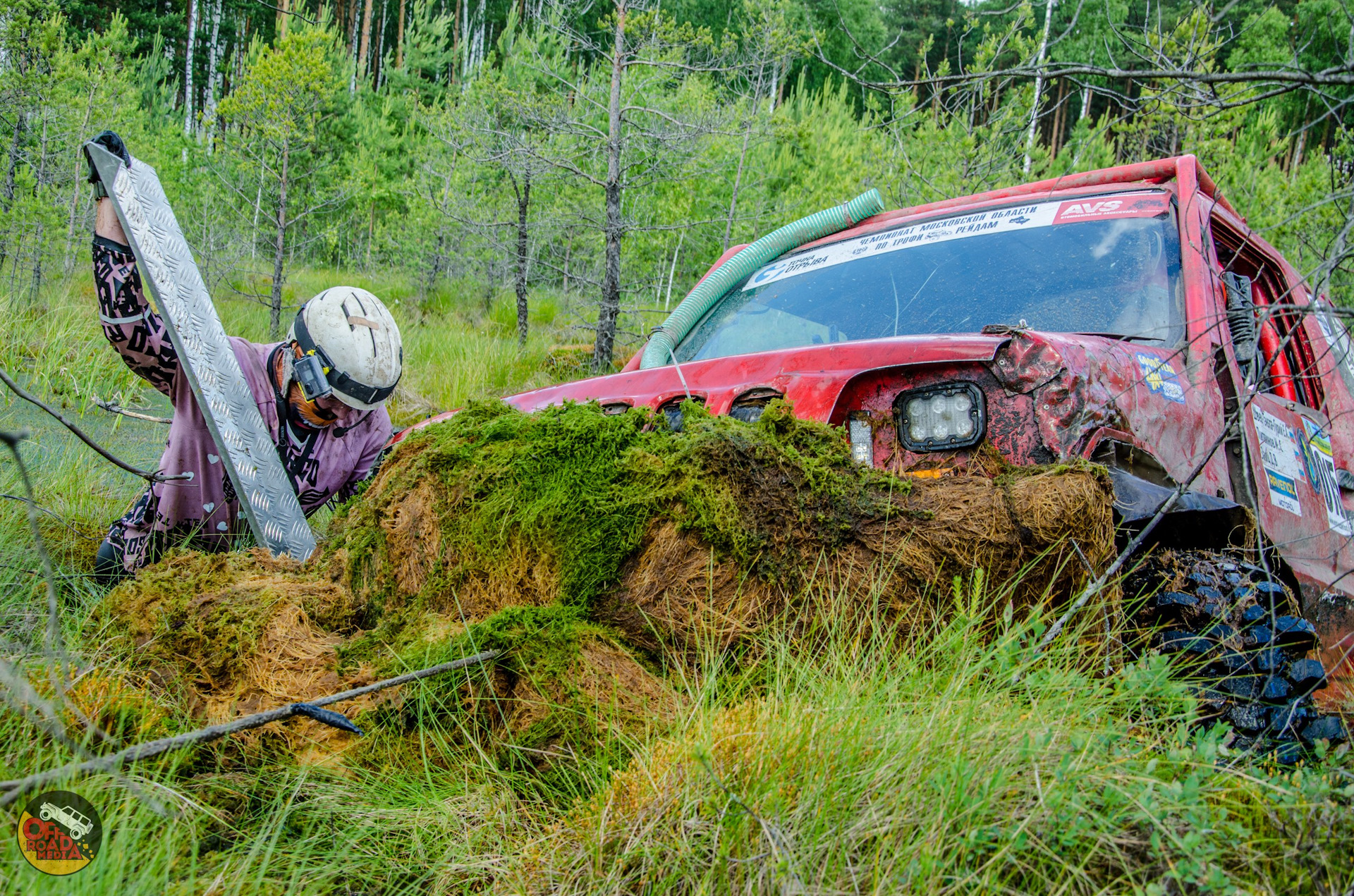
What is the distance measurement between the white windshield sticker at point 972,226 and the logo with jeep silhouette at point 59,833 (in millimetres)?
3089

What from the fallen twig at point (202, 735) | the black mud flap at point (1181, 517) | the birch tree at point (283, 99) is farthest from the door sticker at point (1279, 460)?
the birch tree at point (283, 99)

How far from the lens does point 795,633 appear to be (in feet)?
6.51

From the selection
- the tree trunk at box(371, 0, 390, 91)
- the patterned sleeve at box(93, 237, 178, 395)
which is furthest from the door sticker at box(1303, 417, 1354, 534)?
the tree trunk at box(371, 0, 390, 91)

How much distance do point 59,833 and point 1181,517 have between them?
2642mm

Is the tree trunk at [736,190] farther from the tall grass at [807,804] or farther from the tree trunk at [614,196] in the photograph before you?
the tall grass at [807,804]

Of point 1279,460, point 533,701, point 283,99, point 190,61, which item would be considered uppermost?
point 190,61

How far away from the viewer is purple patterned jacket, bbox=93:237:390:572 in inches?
111

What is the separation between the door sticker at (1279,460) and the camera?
2891 millimetres

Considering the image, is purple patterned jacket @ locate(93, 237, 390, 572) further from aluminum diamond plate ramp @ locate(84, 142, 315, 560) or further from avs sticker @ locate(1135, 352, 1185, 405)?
avs sticker @ locate(1135, 352, 1185, 405)

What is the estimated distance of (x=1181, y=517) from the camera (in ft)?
7.47

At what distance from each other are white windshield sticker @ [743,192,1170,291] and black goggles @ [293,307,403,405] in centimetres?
178

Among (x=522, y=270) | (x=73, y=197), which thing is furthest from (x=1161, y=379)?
(x=73, y=197)

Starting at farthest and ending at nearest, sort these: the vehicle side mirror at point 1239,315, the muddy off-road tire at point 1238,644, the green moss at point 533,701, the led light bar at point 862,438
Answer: the vehicle side mirror at point 1239,315 < the led light bar at point 862,438 < the muddy off-road tire at point 1238,644 < the green moss at point 533,701

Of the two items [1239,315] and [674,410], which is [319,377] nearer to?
[674,410]
